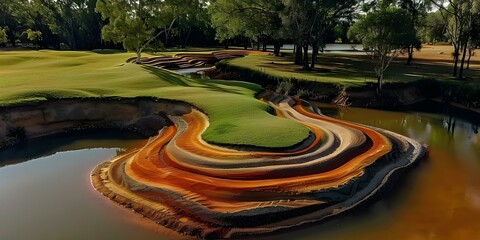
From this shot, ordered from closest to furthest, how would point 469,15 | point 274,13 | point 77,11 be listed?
point 469,15
point 274,13
point 77,11

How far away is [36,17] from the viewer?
81562 millimetres

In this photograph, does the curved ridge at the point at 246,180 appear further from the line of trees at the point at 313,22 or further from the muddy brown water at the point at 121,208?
the line of trees at the point at 313,22

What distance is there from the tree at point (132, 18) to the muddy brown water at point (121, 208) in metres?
20.2

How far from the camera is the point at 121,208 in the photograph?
14023 mm

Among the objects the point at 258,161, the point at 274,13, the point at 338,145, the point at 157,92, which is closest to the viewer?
the point at 258,161

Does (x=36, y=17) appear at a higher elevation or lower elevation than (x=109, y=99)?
higher

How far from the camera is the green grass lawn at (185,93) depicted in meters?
18.3

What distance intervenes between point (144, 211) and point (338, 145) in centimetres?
957

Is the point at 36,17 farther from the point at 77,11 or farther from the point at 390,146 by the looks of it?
the point at 390,146

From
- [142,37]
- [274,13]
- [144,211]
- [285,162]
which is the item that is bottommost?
[144,211]

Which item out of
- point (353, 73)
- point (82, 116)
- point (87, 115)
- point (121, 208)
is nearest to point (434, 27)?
point (353, 73)

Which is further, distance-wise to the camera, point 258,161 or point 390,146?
point 390,146

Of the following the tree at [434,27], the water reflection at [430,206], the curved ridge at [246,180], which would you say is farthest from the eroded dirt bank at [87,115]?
the tree at [434,27]

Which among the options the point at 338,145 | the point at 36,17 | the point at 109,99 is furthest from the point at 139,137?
the point at 36,17
